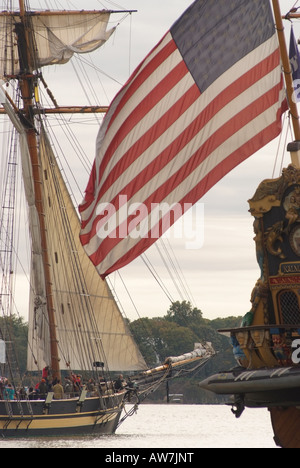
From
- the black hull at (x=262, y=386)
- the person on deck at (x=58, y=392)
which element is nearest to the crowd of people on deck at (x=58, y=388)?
the person on deck at (x=58, y=392)

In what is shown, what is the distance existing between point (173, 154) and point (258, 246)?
240 centimetres

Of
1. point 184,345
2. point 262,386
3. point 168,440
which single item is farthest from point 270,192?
point 184,345

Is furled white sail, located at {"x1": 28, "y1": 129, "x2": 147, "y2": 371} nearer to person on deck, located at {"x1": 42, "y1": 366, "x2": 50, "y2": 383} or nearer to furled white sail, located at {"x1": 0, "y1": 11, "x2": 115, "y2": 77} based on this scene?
person on deck, located at {"x1": 42, "y1": 366, "x2": 50, "y2": 383}

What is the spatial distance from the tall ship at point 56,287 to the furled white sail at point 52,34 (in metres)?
0.04

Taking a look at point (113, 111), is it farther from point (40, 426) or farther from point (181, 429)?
point (181, 429)

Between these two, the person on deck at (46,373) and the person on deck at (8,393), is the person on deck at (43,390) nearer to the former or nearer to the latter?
the person on deck at (46,373)

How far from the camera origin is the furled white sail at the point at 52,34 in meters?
45.5

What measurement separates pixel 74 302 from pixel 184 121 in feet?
93.1

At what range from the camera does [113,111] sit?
20203mm

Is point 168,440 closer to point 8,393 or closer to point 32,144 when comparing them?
point 8,393

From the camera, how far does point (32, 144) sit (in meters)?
43.7

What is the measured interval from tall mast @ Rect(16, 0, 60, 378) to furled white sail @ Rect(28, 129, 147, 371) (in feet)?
5.54

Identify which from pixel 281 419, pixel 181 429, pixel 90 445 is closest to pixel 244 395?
pixel 281 419

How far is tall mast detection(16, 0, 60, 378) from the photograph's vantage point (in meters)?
43.1
